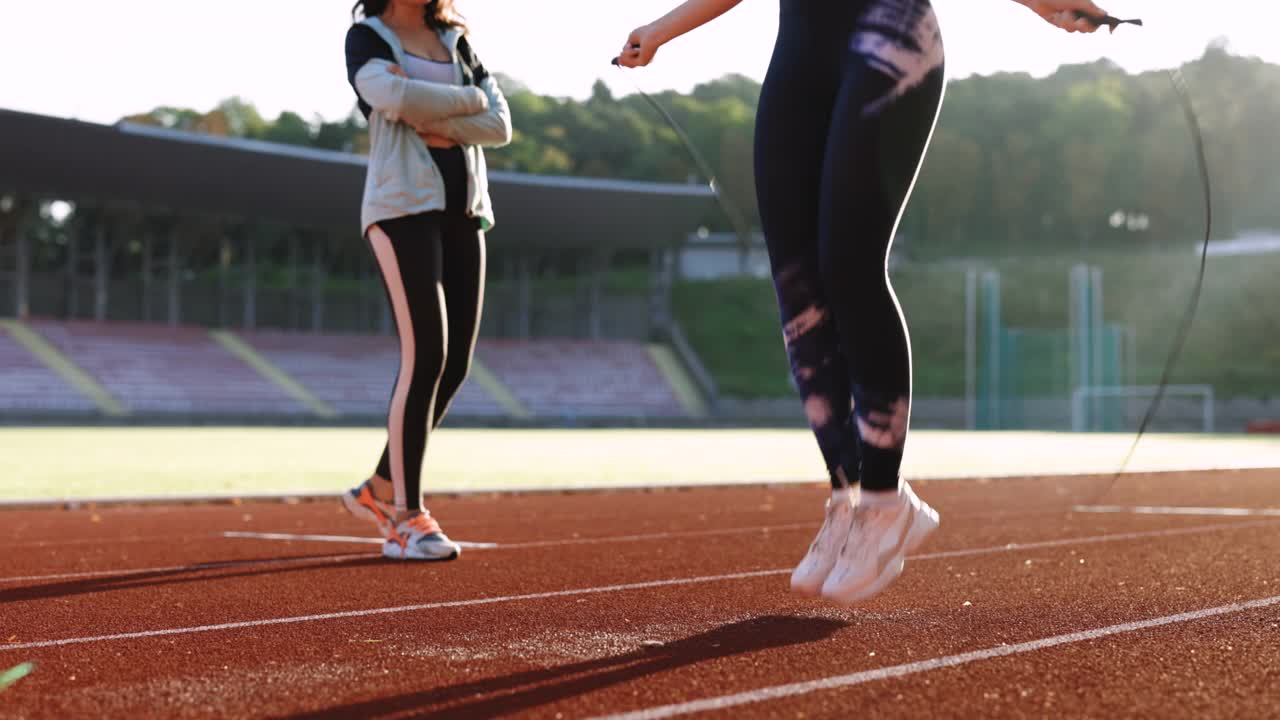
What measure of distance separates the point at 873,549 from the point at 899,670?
1.59 ft

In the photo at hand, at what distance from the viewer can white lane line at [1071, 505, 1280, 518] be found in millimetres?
6766

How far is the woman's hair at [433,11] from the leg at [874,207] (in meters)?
2.52

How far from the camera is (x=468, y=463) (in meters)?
15.4

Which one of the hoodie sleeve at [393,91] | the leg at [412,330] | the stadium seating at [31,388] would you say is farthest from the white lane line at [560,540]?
the stadium seating at [31,388]

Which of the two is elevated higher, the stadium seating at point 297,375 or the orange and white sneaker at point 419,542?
the orange and white sneaker at point 419,542

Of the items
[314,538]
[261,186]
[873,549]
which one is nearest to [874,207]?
[873,549]

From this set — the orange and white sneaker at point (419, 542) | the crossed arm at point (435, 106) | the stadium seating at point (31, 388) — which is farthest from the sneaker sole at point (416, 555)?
the stadium seating at point (31, 388)

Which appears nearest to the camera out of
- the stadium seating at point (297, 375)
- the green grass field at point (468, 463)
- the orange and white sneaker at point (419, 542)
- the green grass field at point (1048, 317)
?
the orange and white sneaker at point (419, 542)

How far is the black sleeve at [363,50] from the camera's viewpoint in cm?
498

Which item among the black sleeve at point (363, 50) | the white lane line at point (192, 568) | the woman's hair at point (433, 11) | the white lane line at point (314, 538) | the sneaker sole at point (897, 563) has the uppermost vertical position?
the woman's hair at point (433, 11)

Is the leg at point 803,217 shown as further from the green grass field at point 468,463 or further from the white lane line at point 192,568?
the green grass field at point 468,463

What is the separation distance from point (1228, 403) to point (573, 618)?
46661 millimetres

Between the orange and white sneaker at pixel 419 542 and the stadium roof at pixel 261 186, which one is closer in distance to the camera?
the orange and white sneaker at pixel 419 542

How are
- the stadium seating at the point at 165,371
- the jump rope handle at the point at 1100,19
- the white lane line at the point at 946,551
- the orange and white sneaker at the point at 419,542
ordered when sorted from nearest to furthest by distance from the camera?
the jump rope handle at the point at 1100,19 → the white lane line at the point at 946,551 → the orange and white sneaker at the point at 419,542 → the stadium seating at the point at 165,371
